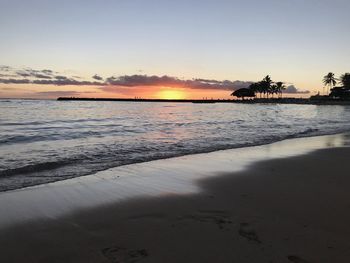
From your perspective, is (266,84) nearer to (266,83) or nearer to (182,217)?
(266,83)

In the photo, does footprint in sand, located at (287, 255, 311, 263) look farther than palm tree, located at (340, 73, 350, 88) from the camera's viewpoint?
No

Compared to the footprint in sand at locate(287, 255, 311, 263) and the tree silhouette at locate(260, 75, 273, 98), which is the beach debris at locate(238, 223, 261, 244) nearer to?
the footprint in sand at locate(287, 255, 311, 263)

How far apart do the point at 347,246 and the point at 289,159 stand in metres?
7.40


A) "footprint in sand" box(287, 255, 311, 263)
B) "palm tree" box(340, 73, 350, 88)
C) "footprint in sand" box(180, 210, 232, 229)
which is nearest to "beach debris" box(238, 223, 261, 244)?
"footprint in sand" box(180, 210, 232, 229)

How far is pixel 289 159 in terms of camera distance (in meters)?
11.4

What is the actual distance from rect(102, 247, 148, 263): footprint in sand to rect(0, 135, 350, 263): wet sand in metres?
0.01

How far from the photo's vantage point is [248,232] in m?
4.74

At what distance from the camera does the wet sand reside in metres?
4.11

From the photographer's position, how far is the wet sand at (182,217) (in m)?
4.11

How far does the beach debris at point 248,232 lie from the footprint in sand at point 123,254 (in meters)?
1.44

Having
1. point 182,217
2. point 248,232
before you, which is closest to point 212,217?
point 182,217

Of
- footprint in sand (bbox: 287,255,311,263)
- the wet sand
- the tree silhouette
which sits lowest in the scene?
the wet sand

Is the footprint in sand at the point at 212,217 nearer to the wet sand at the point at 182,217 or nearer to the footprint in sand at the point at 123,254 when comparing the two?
the wet sand at the point at 182,217

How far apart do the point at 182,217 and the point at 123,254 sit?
1.57m
